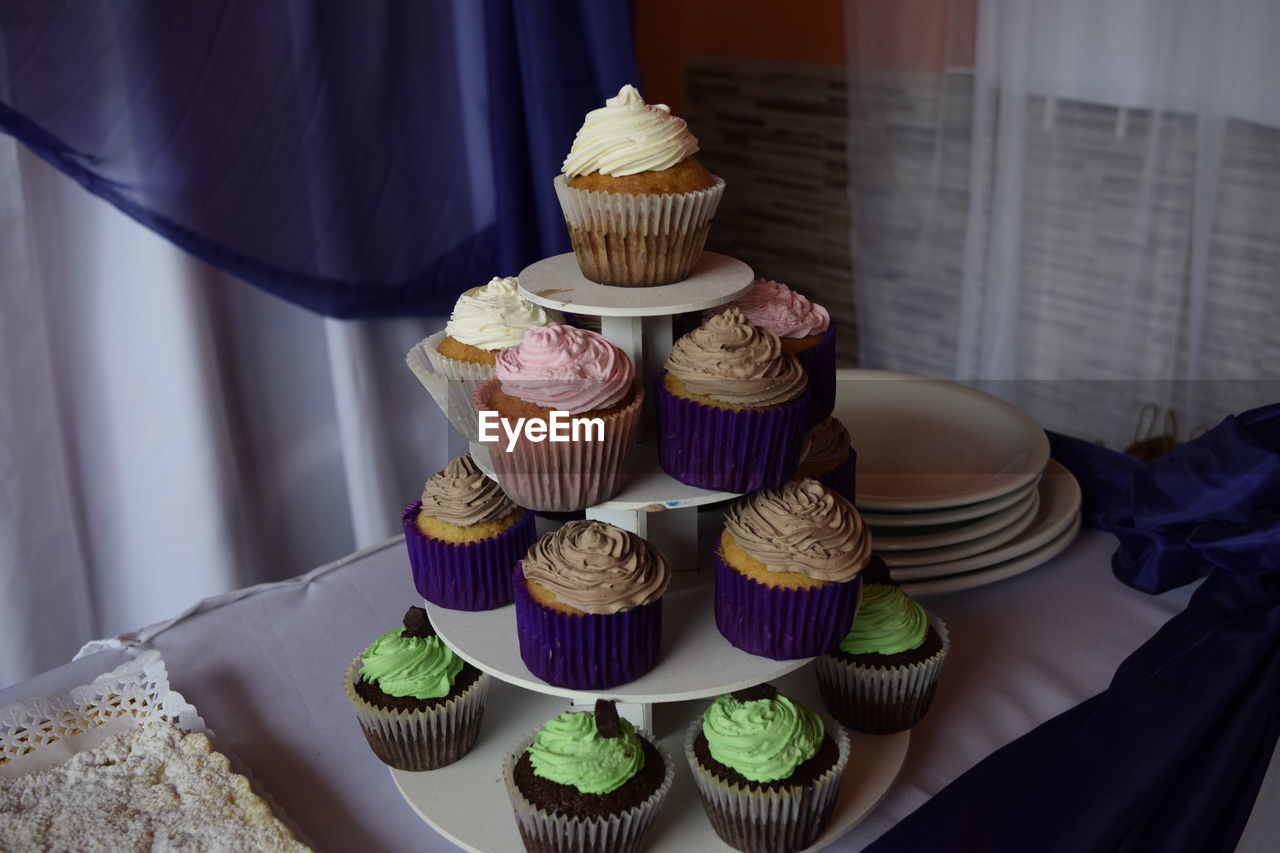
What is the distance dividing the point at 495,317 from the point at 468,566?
246mm

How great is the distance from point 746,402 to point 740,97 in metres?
2.20

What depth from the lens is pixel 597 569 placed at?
3.10 feet

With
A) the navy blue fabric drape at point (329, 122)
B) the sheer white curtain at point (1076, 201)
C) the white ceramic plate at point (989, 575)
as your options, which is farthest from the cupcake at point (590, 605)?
the sheer white curtain at point (1076, 201)

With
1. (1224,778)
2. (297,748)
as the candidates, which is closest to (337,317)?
(297,748)

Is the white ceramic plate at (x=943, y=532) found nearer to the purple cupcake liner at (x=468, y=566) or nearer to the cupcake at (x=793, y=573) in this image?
the cupcake at (x=793, y=573)

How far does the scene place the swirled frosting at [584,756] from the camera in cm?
94

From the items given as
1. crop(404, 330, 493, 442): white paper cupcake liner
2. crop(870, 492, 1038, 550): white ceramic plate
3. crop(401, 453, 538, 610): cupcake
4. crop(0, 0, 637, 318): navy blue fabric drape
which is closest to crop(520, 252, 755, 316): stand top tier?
crop(404, 330, 493, 442): white paper cupcake liner

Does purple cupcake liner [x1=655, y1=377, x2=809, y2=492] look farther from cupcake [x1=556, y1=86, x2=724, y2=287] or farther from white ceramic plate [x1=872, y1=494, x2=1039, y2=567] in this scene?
white ceramic plate [x1=872, y1=494, x2=1039, y2=567]

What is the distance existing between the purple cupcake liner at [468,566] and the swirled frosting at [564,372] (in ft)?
0.62

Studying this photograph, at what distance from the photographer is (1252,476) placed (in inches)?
51.7

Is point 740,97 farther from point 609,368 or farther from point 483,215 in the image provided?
point 609,368

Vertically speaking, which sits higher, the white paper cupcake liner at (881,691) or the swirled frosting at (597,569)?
the swirled frosting at (597,569)

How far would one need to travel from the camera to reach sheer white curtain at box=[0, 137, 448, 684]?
1.82m

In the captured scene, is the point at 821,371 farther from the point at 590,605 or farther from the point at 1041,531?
the point at 1041,531
